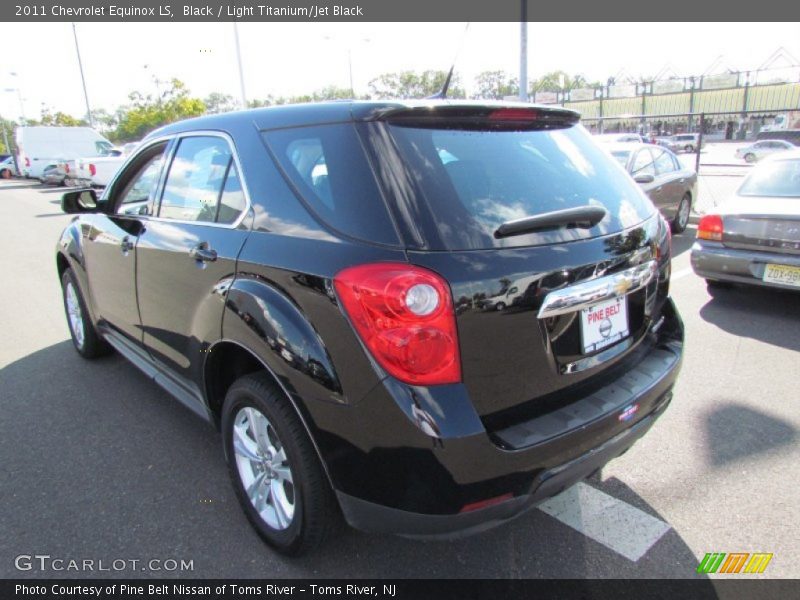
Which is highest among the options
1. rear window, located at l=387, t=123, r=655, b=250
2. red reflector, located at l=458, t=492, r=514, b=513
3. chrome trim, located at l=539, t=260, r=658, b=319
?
rear window, located at l=387, t=123, r=655, b=250

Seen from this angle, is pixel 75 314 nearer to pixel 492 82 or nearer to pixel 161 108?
pixel 161 108

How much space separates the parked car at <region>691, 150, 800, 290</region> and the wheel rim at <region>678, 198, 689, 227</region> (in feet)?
10.5

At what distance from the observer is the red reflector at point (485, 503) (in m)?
1.70

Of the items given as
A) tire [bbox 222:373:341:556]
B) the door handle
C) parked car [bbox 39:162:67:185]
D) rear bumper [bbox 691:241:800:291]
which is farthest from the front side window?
parked car [bbox 39:162:67:185]

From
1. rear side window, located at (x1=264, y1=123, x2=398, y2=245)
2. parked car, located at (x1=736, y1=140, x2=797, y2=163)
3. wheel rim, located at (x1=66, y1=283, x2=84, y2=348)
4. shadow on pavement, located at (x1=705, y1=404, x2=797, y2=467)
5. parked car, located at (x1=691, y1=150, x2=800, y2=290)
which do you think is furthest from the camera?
parked car, located at (x1=736, y1=140, x2=797, y2=163)

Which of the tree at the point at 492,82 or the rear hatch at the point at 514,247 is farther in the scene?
the tree at the point at 492,82

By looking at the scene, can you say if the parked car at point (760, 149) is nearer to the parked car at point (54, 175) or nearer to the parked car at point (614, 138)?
the parked car at point (614, 138)

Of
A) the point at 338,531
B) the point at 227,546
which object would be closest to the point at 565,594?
the point at 338,531

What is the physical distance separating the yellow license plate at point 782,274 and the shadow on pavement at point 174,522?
3139 millimetres

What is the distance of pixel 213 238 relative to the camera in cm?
238

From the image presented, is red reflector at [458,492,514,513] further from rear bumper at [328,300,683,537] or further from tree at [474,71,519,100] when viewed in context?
tree at [474,71,519,100]

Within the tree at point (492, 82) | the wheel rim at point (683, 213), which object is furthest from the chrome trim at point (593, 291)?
the tree at point (492, 82)

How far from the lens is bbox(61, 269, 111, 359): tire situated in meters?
4.15

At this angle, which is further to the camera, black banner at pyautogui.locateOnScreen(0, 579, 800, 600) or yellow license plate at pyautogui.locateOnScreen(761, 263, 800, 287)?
yellow license plate at pyautogui.locateOnScreen(761, 263, 800, 287)
